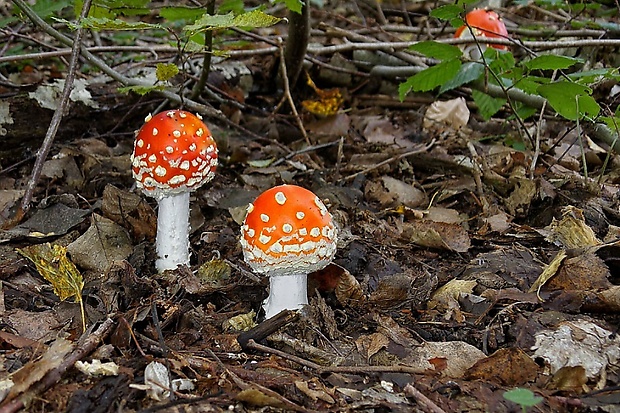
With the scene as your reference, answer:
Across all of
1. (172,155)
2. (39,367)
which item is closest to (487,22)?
(172,155)

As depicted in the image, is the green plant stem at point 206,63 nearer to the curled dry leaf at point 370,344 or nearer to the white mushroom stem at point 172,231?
the white mushroom stem at point 172,231

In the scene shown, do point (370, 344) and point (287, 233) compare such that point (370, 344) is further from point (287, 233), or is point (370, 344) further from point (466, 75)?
point (466, 75)

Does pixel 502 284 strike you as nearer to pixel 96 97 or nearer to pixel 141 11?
pixel 141 11

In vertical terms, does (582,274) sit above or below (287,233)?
below

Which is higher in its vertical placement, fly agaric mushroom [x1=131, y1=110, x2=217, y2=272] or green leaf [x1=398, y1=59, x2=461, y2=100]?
green leaf [x1=398, y1=59, x2=461, y2=100]

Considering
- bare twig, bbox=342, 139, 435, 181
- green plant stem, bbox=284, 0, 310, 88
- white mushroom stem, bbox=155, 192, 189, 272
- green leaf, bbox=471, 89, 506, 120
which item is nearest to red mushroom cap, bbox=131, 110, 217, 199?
white mushroom stem, bbox=155, 192, 189, 272

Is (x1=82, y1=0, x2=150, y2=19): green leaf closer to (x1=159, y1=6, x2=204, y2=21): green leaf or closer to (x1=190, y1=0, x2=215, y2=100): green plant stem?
(x1=159, y1=6, x2=204, y2=21): green leaf
